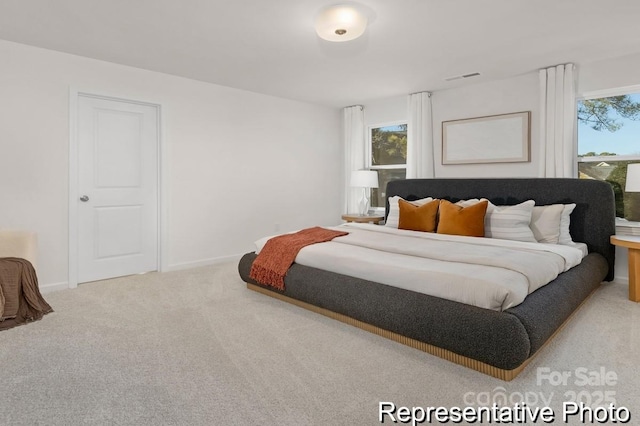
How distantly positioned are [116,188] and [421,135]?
379 cm

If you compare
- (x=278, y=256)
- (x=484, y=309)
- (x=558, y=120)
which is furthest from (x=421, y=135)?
(x=484, y=309)

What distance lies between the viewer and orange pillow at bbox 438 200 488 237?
12.4ft

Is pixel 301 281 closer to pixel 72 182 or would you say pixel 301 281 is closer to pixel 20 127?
pixel 72 182

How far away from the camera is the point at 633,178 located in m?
3.38

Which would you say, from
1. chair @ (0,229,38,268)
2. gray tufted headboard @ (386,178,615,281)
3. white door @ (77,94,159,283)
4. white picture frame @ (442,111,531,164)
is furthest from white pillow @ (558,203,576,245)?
chair @ (0,229,38,268)

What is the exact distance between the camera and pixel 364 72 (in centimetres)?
432

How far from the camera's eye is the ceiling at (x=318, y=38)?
2750mm

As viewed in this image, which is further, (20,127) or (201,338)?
(20,127)

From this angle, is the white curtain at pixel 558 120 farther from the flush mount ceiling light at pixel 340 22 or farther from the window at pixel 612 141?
the flush mount ceiling light at pixel 340 22

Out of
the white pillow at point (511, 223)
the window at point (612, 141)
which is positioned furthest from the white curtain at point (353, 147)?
the window at point (612, 141)

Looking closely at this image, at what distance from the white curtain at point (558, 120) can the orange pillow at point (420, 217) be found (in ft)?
4.07

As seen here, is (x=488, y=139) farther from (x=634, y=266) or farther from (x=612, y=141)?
(x=634, y=266)

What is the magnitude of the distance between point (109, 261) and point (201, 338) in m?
2.12

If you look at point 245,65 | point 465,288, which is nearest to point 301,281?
point 465,288
